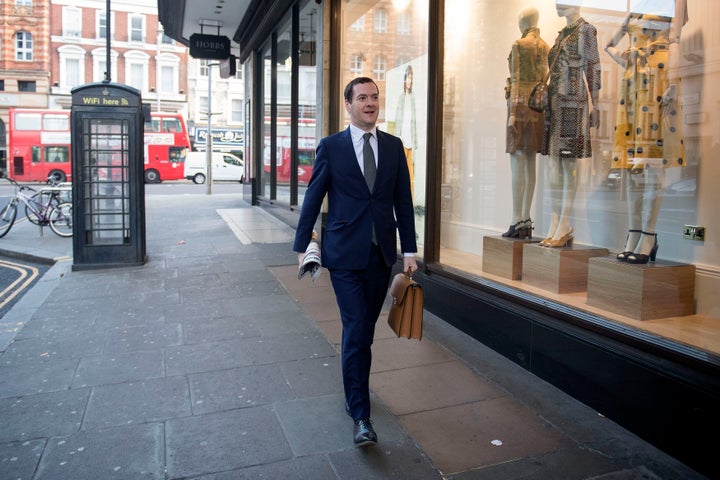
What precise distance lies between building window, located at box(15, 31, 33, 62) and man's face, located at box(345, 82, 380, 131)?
50.1 meters

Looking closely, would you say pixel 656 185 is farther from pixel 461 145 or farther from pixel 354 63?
pixel 354 63

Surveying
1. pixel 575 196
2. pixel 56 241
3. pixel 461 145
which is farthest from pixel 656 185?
pixel 56 241

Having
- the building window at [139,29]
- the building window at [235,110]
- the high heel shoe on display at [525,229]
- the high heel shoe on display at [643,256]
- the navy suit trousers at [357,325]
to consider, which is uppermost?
the building window at [139,29]

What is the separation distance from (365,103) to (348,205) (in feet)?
1.72

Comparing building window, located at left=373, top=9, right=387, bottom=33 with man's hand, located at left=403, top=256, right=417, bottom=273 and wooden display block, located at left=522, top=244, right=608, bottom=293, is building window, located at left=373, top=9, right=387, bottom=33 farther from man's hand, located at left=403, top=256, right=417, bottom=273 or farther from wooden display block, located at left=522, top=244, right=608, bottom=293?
man's hand, located at left=403, top=256, right=417, bottom=273

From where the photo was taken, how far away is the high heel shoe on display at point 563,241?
15.0ft

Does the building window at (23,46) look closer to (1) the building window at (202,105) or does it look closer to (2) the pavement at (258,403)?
(1) the building window at (202,105)

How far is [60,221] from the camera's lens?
11352 millimetres

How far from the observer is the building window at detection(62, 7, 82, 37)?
4628 cm

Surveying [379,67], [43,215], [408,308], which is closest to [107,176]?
[379,67]

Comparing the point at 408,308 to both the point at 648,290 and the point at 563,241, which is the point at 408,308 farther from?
the point at 563,241

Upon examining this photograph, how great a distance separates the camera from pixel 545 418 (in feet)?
11.0

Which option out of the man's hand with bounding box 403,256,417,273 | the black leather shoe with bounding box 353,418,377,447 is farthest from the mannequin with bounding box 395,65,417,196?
the black leather shoe with bounding box 353,418,377,447

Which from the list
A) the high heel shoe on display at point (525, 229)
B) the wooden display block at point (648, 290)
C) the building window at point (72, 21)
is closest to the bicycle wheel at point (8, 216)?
the high heel shoe on display at point (525, 229)
